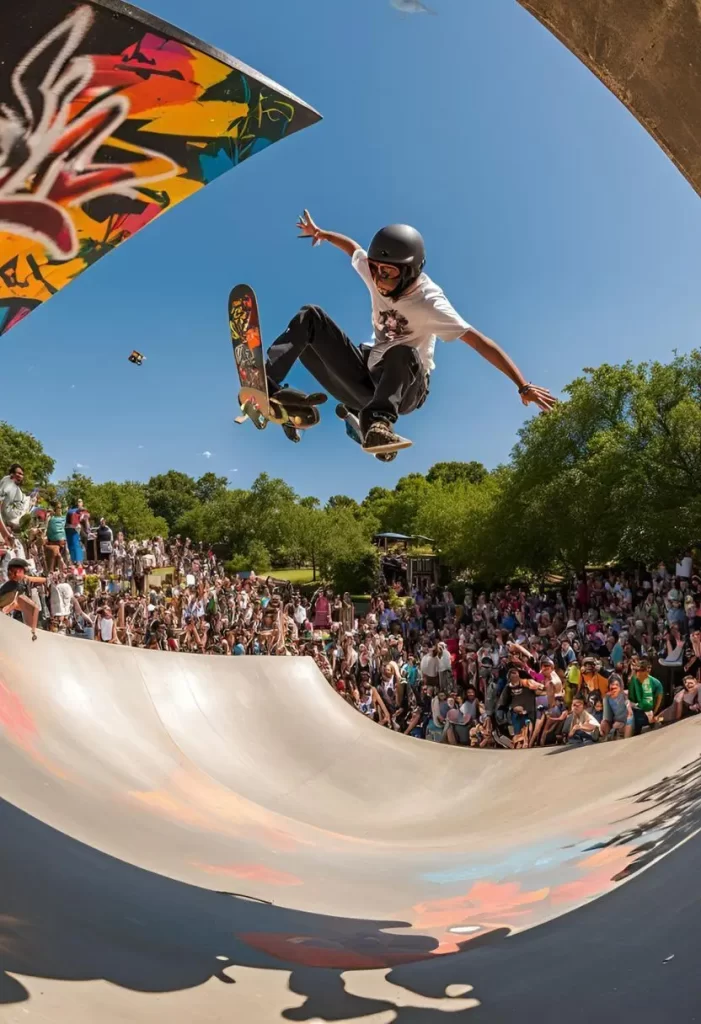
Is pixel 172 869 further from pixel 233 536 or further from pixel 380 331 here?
pixel 233 536

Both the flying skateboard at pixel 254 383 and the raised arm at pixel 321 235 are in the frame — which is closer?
the raised arm at pixel 321 235

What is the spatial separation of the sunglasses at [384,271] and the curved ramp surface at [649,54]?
1694 millimetres

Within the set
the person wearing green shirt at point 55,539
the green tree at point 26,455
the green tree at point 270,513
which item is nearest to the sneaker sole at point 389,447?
the person wearing green shirt at point 55,539

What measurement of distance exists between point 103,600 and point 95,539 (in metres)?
3.66

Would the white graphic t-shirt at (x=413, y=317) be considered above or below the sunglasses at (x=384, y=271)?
below

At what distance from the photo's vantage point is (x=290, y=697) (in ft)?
35.3

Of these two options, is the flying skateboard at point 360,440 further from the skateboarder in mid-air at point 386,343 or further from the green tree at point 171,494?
the green tree at point 171,494

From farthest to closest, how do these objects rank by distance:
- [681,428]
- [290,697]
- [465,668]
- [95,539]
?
1. [681,428]
2. [95,539]
3. [465,668]
4. [290,697]

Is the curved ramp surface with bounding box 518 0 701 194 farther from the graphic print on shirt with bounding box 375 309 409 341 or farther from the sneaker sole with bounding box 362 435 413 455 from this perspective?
the sneaker sole with bounding box 362 435 413 455

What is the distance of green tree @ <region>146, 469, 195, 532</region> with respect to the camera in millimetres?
53469

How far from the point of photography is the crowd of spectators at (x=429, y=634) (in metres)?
10.1

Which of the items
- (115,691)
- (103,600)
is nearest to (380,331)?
(115,691)

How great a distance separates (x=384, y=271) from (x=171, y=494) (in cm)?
5242

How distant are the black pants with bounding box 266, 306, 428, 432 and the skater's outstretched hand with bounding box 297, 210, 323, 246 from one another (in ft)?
1.58
